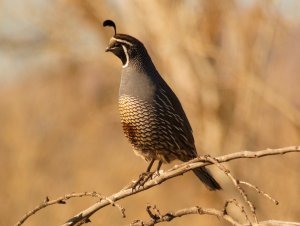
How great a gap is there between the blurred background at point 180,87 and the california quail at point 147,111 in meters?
2.71

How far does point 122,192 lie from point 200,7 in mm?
6014

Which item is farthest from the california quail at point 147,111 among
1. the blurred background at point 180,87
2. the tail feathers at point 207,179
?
the blurred background at point 180,87

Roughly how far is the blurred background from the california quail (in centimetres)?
271

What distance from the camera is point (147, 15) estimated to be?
9.14 meters

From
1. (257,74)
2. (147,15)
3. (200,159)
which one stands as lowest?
(200,159)

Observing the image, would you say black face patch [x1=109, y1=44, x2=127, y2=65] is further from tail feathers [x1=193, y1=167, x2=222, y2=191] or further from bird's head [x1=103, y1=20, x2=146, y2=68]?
tail feathers [x1=193, y1=167, x2=222, y2=191]

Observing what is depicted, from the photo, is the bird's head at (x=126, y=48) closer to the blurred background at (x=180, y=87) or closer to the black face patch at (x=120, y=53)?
the black face patch at (x=120, y=53)

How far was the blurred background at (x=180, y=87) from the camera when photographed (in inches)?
317

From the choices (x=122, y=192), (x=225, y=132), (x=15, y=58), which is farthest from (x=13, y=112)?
(x=122, y=192)

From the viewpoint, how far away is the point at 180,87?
368 inches

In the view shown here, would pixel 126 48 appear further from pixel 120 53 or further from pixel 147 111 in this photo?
pixel 147 111

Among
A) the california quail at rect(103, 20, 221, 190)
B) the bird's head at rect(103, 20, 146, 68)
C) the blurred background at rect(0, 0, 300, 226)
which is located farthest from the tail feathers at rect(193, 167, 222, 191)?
the blurred background at rect(0, 0, 300, 226)

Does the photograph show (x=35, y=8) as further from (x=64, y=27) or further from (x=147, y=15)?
(x=147, y=15)

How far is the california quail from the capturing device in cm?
410
